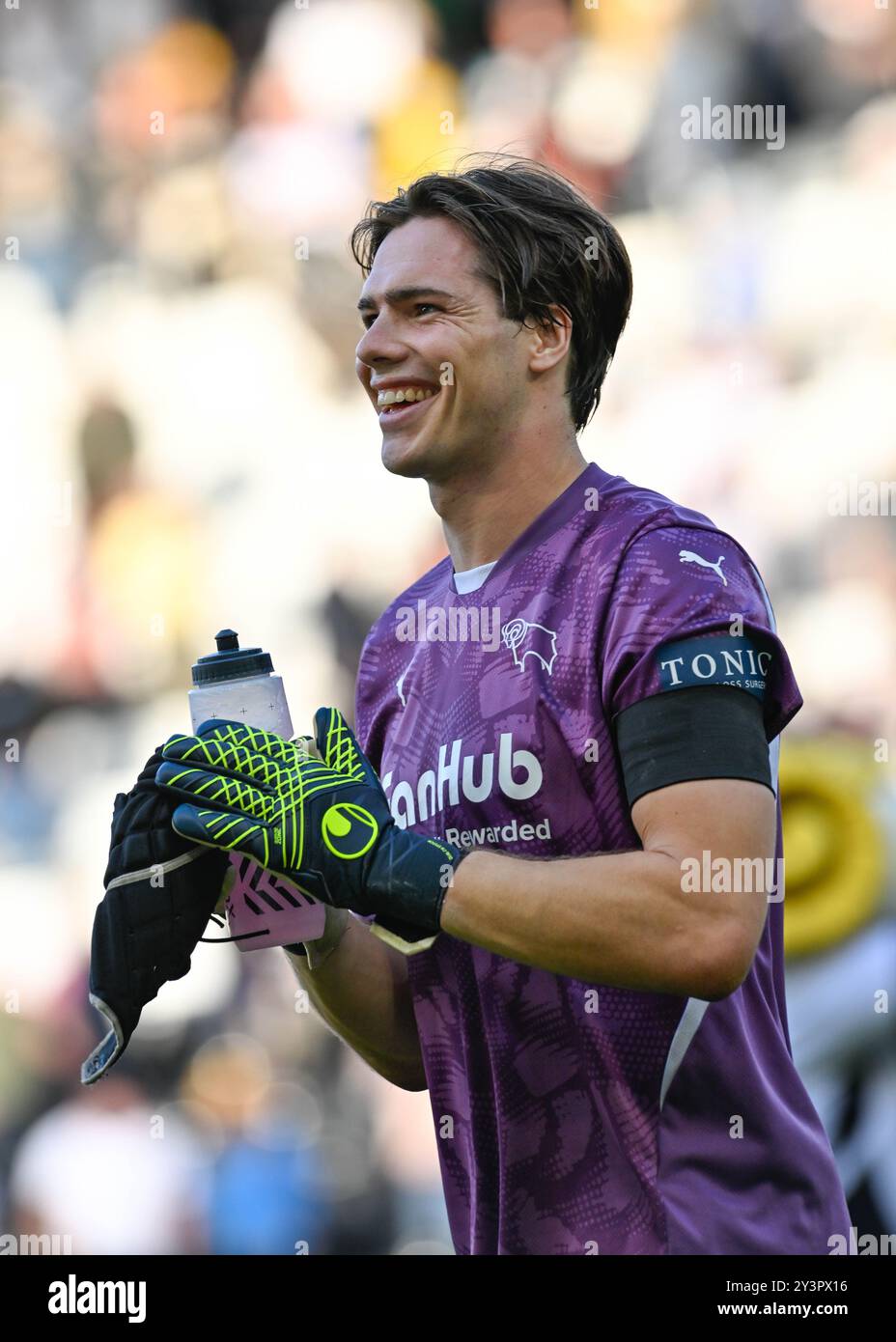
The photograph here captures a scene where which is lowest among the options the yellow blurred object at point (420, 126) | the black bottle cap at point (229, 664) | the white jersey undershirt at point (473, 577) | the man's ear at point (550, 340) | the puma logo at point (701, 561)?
the black bottle cap at point (229, 664)

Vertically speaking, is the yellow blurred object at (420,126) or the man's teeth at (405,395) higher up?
the yellow blurred object at (420,126)

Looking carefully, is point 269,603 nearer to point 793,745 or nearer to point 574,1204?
point 793,745

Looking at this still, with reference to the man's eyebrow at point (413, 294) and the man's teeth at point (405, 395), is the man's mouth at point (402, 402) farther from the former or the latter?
the man's eyebrow at point (413, 294)

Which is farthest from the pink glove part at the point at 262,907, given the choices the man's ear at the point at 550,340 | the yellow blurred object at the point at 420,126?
the yellow blurred object at the point at 420,126

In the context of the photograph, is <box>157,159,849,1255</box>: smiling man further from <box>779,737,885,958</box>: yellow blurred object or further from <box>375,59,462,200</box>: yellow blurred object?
<box>375,59,462,200</box>: yellow blurred object

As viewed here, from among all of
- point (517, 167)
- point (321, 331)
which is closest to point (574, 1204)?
point (517, 167)

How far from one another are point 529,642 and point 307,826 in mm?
310

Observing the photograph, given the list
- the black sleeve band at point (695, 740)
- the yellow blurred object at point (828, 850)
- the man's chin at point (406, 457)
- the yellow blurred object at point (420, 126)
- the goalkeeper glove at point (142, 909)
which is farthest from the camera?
the yellow blurred object at point (420, 126)

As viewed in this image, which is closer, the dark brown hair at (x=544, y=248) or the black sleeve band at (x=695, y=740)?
the black sleeve band at (x=695, y=740)

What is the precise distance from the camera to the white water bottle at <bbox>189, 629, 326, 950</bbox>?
1.68 m

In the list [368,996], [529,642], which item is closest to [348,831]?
[529,642]

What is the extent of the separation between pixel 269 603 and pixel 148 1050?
1.15 meters

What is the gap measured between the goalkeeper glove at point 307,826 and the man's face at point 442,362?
429 millimetres

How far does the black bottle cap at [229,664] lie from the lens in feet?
5.50
